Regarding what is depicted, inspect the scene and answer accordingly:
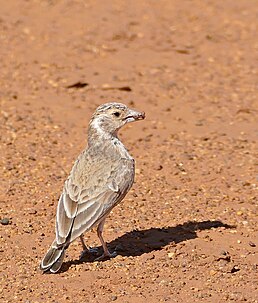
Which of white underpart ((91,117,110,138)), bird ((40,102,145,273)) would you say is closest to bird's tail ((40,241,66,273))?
bird ((40,102,145,273))

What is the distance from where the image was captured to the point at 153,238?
9.63 metres

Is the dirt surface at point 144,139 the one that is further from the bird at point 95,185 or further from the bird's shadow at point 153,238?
the bird at point 95,185

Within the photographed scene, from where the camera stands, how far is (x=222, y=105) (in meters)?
14.2

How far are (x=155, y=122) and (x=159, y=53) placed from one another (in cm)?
344

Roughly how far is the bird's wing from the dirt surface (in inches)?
17.8

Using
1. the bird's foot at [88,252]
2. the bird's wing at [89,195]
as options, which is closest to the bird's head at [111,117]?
the bird's wing at [89,195]

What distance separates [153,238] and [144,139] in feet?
10.9

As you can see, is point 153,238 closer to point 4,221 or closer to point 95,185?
point 95,185

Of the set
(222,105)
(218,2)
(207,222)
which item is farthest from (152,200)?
(218,2)

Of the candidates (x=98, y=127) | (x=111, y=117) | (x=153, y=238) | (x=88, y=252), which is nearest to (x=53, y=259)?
(x=88, y=252)

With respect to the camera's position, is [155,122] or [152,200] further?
[155,122]

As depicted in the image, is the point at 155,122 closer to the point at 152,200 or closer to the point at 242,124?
the point at 242,124

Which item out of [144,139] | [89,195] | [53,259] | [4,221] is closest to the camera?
[53,259]

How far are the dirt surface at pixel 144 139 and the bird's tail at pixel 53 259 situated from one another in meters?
0.12
